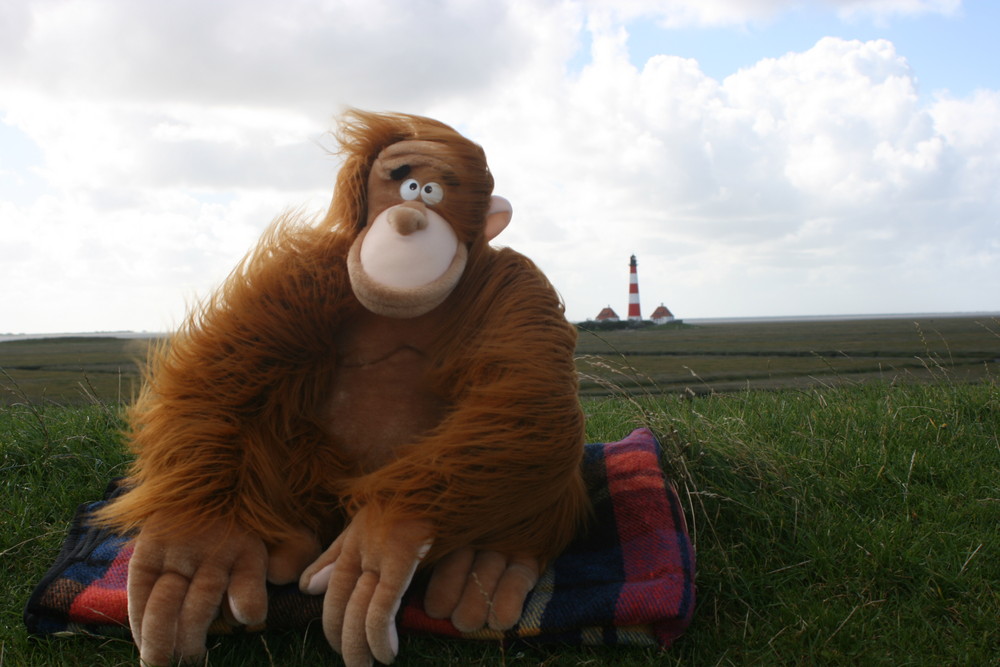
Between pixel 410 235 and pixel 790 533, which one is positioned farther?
pixel 790 533

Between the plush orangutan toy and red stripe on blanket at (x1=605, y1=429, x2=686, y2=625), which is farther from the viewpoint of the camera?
red stripe on blanket at (x1=605, y1=429, x2=686, y2=625)

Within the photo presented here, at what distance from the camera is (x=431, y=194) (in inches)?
69.2

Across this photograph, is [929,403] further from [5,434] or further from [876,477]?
[5,434]

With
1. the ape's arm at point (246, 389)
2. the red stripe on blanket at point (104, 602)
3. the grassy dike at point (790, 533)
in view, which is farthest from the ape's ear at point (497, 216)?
the red stripe on blanket at point (104, 602)

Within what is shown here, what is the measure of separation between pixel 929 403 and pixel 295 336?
9.42 feet

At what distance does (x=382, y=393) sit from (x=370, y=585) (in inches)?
18.7

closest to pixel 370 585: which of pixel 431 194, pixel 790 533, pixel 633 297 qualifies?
pixel 431 194

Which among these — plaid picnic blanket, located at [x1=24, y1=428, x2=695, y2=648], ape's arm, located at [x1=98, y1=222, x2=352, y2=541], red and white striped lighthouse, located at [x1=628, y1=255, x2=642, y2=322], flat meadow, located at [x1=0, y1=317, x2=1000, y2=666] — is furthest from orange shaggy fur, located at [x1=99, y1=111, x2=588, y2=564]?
red and white striped lighthouse, located at [x1=628, y1=255, x2=642, y2=322]

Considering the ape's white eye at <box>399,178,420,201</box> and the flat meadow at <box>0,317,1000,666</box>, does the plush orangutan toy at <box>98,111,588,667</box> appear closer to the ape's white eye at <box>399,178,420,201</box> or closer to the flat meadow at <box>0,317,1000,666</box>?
the ape's white eye at <box>399,178,420,201</box>

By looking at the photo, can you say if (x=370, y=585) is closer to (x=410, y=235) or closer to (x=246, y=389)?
(x=246, y=389)

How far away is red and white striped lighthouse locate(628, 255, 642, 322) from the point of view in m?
19.6

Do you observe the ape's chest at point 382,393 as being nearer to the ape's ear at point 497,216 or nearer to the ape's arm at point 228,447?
the ape's arm at point 228,447

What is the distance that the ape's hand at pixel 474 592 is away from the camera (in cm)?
164

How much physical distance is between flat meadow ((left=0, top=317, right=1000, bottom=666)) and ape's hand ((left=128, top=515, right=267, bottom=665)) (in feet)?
0.45
